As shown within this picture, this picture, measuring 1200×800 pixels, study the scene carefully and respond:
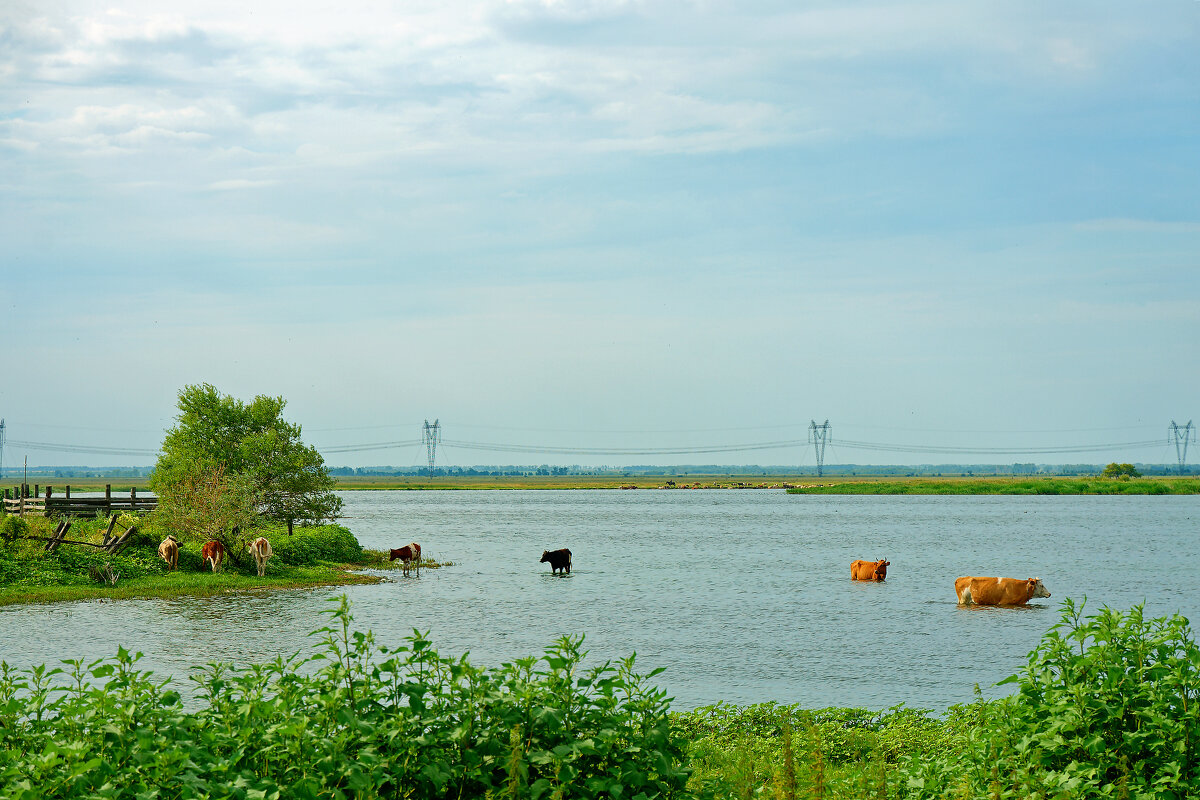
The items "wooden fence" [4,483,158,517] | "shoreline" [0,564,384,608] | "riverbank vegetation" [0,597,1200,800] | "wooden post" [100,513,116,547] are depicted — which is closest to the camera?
"riverbank vegetation" [0,597,1200,800]

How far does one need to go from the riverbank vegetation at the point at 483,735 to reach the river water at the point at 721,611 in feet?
8.02

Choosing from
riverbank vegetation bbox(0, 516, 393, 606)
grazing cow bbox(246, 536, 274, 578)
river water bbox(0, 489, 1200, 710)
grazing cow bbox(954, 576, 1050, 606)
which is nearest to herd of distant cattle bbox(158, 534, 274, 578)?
grazing cow bbox(246, 536, 274, 578)

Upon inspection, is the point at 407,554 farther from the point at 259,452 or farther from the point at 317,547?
the point at 259,452

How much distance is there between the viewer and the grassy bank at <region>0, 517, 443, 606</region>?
33.2 metres

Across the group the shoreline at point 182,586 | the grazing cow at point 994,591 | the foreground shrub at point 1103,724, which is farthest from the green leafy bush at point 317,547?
the foreground shrub at point 1103,724

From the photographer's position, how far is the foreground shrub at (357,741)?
5.27 m

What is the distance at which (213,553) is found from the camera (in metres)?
39.4

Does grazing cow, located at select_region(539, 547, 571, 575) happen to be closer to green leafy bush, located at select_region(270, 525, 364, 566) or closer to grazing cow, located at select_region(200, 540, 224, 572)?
green leafy bush, located at select_region(270, 525, 364, 566)

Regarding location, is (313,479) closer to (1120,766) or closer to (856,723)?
(856,723)

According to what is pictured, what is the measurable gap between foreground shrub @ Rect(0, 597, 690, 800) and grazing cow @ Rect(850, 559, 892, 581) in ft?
131

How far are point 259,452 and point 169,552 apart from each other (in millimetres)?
17555

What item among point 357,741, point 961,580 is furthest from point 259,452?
point 357,741

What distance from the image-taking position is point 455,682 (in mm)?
6066

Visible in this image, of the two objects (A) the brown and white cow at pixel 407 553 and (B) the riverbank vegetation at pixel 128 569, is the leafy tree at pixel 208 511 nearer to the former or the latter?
(B) the riverbank vegetation at pixel 128 569
